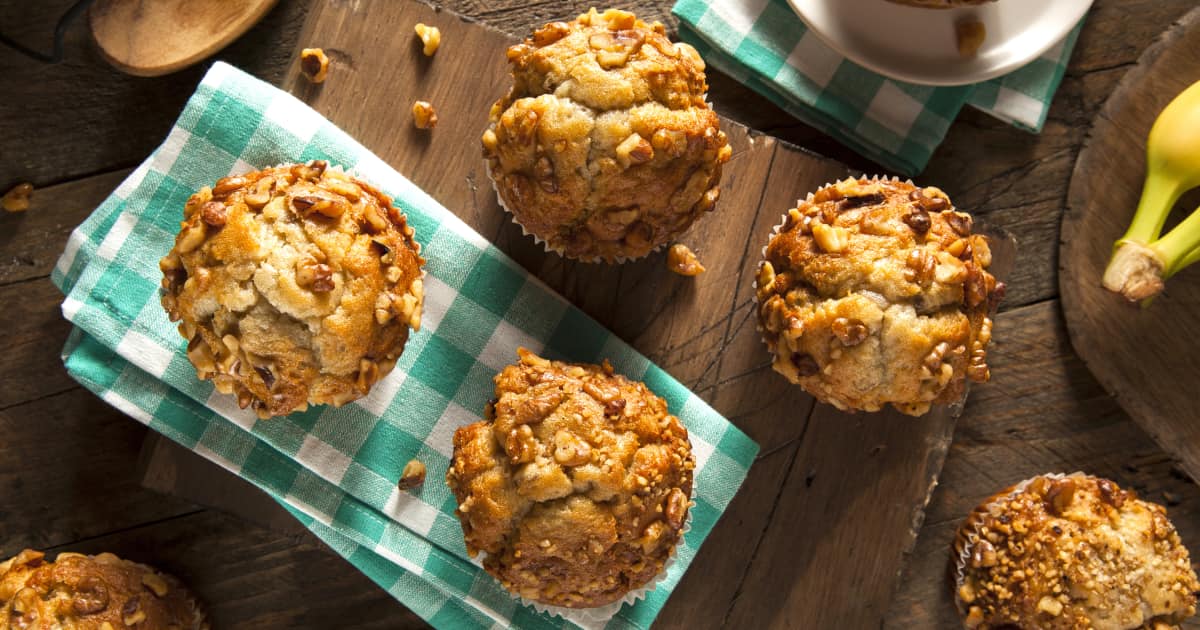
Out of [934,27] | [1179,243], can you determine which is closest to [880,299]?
[934,27]

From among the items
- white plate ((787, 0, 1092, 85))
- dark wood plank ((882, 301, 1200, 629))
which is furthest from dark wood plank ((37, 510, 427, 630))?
white plate ((787, 0, 1092, 85))

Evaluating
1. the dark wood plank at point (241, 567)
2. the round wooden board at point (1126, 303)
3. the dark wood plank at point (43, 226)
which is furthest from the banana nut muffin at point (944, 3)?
the dark wood plank at point (43, 226)

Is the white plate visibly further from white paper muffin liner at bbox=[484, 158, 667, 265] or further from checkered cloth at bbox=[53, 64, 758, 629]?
checkered cloth at bbox=[53, 64, 758, 629]

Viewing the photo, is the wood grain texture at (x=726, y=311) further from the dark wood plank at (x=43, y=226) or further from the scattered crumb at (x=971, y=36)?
the dark wood plank at (x=43, y=226)

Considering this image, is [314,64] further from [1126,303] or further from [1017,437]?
[1126,303]

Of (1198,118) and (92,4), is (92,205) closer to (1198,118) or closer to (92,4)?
(92,4)

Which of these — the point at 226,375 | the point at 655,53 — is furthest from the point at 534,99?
the point at 226,375
